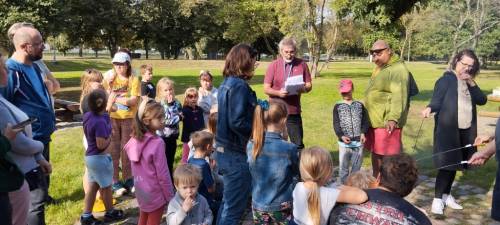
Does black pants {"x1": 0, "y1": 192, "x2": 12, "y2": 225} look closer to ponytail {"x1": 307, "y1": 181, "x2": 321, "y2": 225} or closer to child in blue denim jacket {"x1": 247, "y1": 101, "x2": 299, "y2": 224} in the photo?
child in blue denim jacket {"x1": 247, "y1": 101, "x2": 299, "y2": 224}

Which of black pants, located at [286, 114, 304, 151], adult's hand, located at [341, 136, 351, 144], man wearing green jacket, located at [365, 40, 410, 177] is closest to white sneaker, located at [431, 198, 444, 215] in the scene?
man wearing green jacket, located at [365, 40, 410, 177]

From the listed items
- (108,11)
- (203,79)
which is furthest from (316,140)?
(108,11)

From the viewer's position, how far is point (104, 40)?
50781mm

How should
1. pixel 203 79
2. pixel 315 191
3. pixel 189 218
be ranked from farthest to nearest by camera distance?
pixel 203 79, pixel 189 218, pixel 315 191

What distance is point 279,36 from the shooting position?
2028 inches

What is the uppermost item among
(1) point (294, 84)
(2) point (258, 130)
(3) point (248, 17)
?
(3) point (248, 17)

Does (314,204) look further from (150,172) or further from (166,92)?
(166,92)

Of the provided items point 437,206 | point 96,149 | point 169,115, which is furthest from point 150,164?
point 437,206

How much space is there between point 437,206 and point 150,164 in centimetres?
322

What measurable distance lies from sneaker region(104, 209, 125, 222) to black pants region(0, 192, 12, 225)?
2136mm

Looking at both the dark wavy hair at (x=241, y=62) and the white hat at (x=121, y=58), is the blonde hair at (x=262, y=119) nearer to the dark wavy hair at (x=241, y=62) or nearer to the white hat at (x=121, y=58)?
the dark wavy hair at (x=241, y=62)

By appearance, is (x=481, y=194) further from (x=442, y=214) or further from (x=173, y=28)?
(x=173, y=28)

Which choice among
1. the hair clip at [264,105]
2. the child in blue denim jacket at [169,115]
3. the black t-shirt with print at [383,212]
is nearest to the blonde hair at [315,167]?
the black t-shirt with print at [383,212]

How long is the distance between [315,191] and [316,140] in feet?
19.4
